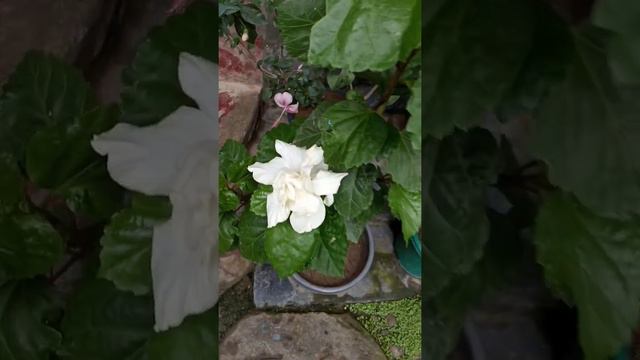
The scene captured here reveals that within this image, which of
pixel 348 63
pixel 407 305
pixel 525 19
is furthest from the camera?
pixel 407 305

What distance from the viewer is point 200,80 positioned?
0.43 m

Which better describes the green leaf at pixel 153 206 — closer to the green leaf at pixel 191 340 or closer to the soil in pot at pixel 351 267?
the green leaf at pixel 191 340

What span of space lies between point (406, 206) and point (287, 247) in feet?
0.50

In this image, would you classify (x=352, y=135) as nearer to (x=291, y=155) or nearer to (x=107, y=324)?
(x=291, y=155)

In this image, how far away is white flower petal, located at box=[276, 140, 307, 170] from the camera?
0.66m

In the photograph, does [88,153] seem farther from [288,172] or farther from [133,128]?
[288,172]

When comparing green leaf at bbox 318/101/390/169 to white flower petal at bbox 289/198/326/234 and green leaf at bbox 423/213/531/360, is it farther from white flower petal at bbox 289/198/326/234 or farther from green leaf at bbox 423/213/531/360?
green leaf at bbox 423/213/531/360

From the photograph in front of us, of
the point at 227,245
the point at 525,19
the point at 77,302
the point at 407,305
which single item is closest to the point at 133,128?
the point at 77,302

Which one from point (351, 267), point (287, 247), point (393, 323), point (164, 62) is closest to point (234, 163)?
point (287, 247)

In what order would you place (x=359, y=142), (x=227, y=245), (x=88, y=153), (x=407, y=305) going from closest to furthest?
(x=88, y=153), (x=359, y=142), (x=227, y=245), (x=407, y=305)

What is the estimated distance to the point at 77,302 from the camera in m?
0.52

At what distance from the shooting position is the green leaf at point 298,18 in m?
0.57

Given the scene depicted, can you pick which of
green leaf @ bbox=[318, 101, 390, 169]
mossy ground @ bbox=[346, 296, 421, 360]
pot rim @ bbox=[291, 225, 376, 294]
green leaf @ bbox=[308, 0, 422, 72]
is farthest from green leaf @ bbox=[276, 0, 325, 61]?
mossy ground @ bbox=[346, 296, 421, 360]

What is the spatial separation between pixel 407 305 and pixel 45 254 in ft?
2.80
